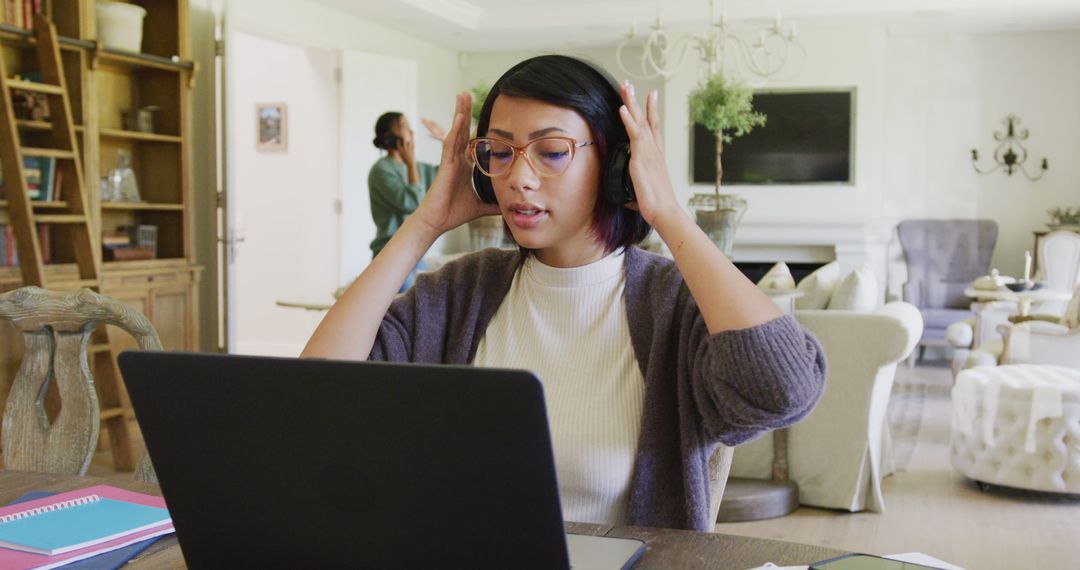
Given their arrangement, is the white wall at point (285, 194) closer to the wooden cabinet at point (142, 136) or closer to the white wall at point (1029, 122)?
the wooden cabinet at point (142, 136)

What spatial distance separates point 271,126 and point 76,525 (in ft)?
21.8

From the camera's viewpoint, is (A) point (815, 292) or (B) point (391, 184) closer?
(A) point (815, 292)

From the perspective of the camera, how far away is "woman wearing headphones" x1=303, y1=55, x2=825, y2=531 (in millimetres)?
1189

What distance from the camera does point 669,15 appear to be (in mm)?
7512

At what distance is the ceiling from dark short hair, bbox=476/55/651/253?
5749mm

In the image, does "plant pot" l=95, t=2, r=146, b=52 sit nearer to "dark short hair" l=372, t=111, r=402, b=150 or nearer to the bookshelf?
the bookshelf

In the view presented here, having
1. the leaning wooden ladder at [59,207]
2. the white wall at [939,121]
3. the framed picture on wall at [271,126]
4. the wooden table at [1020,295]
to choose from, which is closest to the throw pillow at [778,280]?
the wooden table at [1020,295]

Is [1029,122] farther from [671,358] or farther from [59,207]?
[671,358]

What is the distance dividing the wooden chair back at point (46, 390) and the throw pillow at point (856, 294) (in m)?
2.83

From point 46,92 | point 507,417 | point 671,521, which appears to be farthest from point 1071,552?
point 46,92

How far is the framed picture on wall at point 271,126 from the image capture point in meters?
7.42

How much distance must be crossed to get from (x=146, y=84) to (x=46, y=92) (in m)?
0.98

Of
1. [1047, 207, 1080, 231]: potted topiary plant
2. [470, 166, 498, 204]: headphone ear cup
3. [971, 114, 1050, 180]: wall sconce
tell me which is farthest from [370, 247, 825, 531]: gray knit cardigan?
[971, 114, 1050, 180]: wall sconce

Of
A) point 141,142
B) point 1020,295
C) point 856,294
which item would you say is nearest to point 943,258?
point 1020,295
